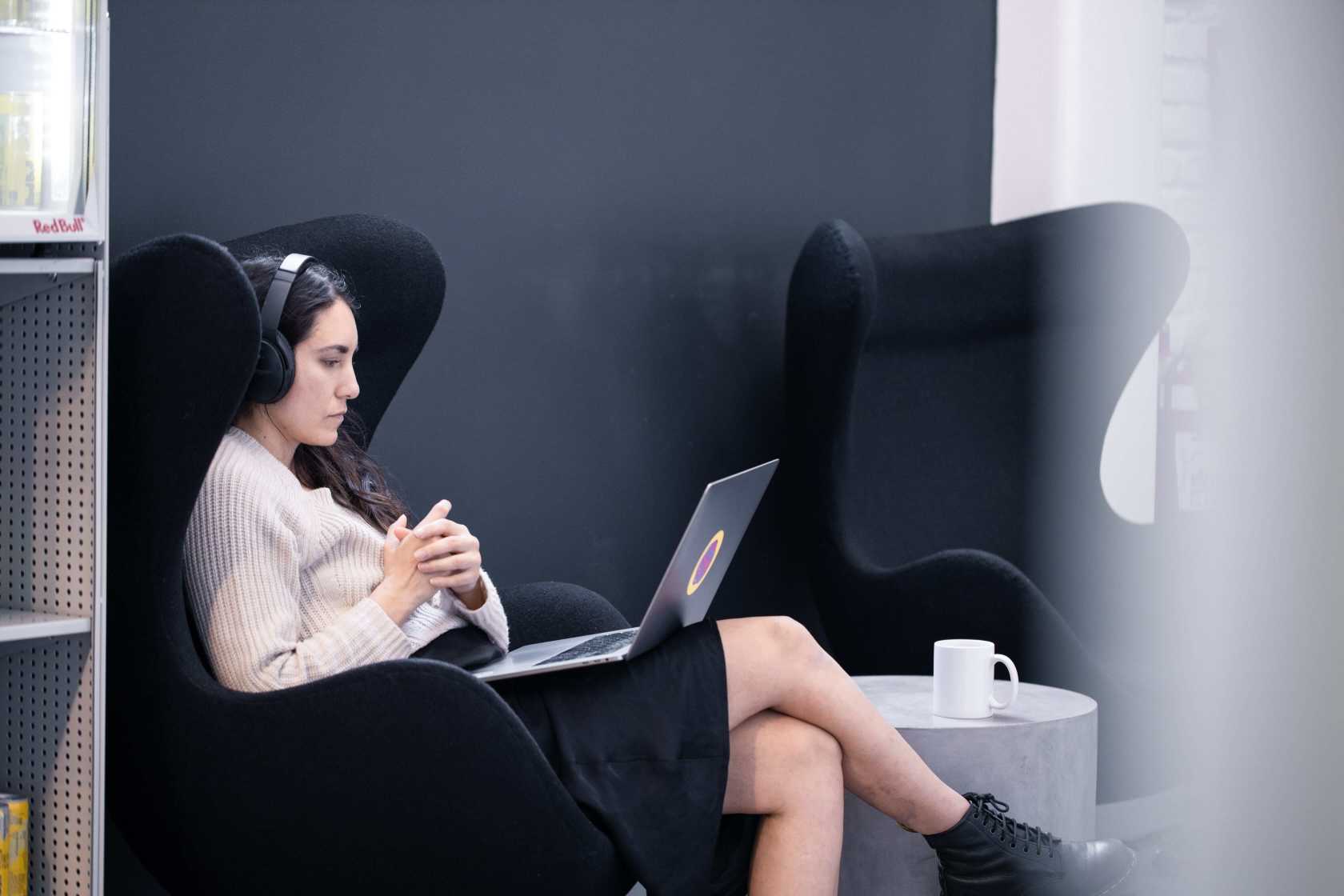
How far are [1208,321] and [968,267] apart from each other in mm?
2522

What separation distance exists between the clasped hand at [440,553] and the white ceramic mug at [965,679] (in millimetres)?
691

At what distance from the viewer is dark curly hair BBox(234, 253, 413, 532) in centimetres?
184

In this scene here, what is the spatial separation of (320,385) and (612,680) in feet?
1.73

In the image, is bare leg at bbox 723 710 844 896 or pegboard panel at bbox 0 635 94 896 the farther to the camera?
bare leg at bbox 723 710 844 896

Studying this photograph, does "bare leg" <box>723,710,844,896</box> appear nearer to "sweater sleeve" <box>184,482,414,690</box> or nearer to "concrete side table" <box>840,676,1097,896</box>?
"concrete side table" <box>840,676,1097,896</box>

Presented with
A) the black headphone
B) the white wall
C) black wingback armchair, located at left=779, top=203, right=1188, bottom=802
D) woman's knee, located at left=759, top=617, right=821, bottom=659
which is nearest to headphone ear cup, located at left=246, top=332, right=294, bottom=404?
the black headphone

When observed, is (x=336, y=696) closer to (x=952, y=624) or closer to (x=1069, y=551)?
(x=952, y=624)

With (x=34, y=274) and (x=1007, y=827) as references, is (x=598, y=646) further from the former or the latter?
(x=34, y=274)

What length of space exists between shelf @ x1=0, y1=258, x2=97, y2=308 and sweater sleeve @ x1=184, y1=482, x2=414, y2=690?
0.28 meters

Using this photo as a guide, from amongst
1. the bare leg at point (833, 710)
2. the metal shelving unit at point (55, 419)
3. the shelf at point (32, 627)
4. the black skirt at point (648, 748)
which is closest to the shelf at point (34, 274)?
the metal shelving unit at point (55, 419)

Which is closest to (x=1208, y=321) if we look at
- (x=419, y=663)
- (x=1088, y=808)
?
(x=419, y=663)

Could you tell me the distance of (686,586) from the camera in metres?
1.72

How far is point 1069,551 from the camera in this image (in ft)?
10.3

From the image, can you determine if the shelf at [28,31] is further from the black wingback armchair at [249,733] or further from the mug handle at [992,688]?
the mug handle at [992,688]
